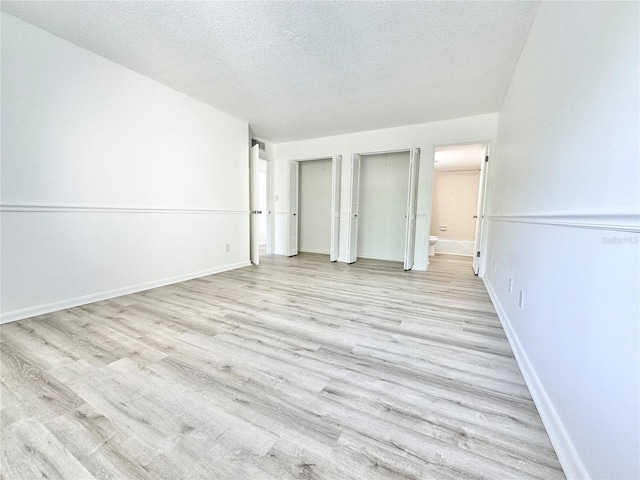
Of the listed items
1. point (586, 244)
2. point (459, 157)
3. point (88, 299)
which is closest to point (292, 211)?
point (88, 299)

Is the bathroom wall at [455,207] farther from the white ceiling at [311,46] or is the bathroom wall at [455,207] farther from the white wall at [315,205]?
the white ceiling at [311,46]

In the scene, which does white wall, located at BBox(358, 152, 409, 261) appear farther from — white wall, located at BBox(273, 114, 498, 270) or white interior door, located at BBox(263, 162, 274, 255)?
white interior door, located at BBox(263, 162, 274, 255)

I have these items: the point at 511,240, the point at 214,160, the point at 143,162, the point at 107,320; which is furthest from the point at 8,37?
the point at 511,240

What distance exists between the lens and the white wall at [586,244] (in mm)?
674

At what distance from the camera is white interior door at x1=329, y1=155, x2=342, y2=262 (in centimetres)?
470

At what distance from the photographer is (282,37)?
2096 millimetres

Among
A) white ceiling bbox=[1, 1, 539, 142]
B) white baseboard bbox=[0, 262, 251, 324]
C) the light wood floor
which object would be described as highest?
white ceiling bbox=[1, 1, 539, 142]

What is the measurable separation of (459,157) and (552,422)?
217 inches

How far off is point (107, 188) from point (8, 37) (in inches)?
47.4

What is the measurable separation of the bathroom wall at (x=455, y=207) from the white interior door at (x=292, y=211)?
3.75 metres

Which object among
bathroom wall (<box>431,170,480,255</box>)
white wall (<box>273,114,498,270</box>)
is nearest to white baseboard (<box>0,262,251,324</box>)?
white wall (<box>273,114,498,270</box>)

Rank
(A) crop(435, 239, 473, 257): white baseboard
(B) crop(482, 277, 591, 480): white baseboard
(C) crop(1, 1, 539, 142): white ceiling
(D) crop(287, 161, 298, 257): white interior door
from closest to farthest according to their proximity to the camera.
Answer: (B) crop(482, 277, 591, 480): white baseboard < (C) crop(1, 1, 539, 142): white ceiling < (D) crop(287, 161, 298, 257): white interior door < (A) crop(435, 239, 473, 257): white baseboard

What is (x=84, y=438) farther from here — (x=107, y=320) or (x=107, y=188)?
(x=107, y=188)

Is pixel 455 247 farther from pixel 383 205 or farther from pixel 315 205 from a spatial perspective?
pixel 315 205
